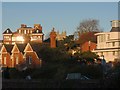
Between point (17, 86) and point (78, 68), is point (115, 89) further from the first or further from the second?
point (78, 68)

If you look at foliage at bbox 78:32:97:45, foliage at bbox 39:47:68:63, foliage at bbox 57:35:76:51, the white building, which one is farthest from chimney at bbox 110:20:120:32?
foliage at bbox 39:47:68:63

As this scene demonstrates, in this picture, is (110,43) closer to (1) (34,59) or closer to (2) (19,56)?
(1) (34,59)

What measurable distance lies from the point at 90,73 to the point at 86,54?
696 centimetres

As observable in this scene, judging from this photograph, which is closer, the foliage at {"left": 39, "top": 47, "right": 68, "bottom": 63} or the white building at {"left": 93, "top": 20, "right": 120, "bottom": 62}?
the foliage at {"left": 39, "top": 47, "right": 68, "bottom": 63}

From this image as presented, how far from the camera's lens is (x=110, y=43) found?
35594mm

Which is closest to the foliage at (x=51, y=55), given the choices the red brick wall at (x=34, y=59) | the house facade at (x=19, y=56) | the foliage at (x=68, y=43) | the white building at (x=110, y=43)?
the red brick wall at (x=34, y=59)

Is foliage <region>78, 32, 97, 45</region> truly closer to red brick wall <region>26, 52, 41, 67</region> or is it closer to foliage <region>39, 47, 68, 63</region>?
red brick wall <region>26, 52, 41, 67</region>

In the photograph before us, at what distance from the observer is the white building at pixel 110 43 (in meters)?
34.6

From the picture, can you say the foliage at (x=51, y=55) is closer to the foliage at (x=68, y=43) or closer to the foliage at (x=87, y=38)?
the foliage at (x=68, y=43)

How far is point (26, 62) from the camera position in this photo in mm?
31719

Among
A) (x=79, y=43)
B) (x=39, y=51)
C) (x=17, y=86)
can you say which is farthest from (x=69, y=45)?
(x=17, y=86)

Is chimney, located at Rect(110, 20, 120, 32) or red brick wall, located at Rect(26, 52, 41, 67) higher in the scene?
chimney, located at Rect(110, 20, 120, 32)

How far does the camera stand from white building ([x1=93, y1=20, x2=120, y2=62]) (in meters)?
34.6

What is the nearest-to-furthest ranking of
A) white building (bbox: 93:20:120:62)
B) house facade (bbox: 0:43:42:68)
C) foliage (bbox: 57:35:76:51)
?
house facade (bbox: 0:43:42:68) → white building (bbox: 93:20:120:62) → foliage (bbox: 57:35:76:51)
